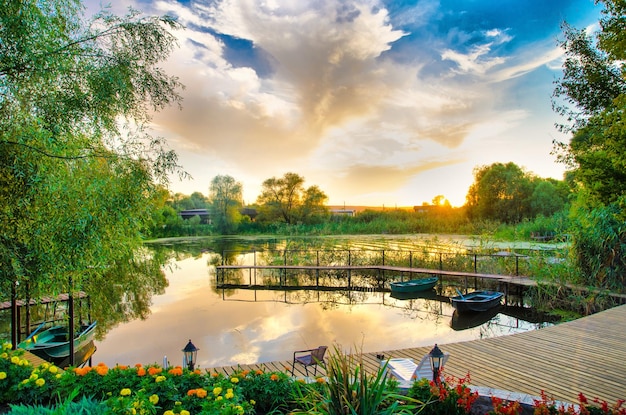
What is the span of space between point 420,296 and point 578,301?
4.65 meters

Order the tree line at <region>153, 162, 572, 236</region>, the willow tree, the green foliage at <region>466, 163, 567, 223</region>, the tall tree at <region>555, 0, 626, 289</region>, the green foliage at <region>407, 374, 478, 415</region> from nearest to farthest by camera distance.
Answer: the green foliage at <region>407, 374, 478, 415</region> → the willow tree → the tall tree at <region>555, 0, 626, 289</region> → the tree line at <region>153, 162, 572, 236</region> → the green foliage at <region>466, 163, 567, 223</region>

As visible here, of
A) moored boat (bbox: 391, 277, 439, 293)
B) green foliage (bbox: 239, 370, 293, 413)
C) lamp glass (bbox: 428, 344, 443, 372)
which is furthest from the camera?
moored boat (bbox: 391, 277, 439, 293)

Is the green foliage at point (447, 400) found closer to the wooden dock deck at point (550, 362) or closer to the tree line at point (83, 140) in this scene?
the wooden dock deck at point (550, 362)

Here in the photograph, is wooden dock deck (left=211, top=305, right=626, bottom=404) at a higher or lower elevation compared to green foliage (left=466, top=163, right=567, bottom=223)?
lower

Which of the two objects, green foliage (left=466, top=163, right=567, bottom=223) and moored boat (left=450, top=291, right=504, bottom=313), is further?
green foliage (left=466, top=163, right=567, bottom=223)

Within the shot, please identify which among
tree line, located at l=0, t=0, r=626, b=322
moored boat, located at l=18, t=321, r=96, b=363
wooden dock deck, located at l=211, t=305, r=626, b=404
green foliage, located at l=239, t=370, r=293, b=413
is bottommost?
moored boat, located at l=18, t=321, r=96, b=363

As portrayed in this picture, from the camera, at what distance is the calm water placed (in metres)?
8.05

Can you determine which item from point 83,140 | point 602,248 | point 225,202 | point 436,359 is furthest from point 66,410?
point 225,202

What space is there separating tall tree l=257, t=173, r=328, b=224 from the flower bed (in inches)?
1390

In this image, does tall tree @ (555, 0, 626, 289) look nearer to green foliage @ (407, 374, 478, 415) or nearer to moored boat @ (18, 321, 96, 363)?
green foliage @ (407, 374, 478, 415)

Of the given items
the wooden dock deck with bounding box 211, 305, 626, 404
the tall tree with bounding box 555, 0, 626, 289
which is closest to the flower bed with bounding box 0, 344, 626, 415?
the wooden dock deck with bounding box 211, 305, 626, 404

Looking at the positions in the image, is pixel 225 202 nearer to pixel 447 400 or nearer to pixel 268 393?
pixel 268 393

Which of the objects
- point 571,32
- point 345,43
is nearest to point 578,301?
point 571,32

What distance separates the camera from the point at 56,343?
24.5 ft
